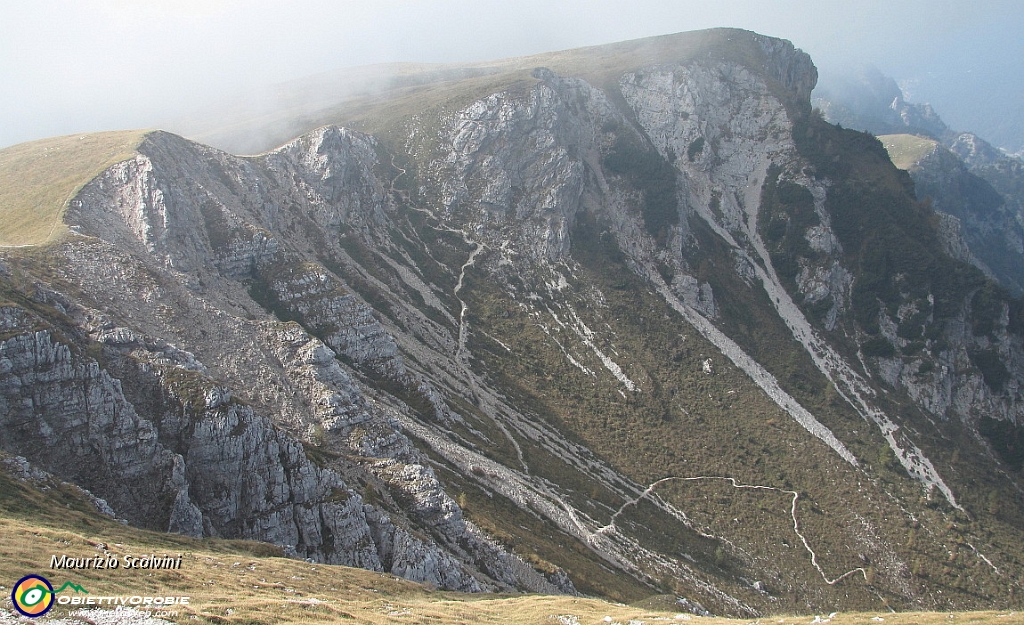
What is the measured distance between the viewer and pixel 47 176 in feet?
281

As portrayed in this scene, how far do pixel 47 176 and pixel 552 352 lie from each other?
97499 millimetres

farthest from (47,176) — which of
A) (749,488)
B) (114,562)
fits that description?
(749,488)

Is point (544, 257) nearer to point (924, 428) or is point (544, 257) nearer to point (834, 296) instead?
point (834, 296)

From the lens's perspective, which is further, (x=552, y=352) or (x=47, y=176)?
(x=552, y=352)

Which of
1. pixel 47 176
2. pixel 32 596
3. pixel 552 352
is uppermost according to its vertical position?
pixel 47 176

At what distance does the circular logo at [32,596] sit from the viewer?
1941cm

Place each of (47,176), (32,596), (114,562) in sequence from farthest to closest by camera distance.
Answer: (47,176)
(114,562)
(32,596)

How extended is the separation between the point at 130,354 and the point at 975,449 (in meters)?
163

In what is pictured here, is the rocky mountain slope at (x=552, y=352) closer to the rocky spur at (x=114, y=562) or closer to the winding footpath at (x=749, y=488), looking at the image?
the winding footpath at (x=749, y=488)

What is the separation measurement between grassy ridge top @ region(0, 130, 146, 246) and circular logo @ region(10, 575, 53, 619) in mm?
58454

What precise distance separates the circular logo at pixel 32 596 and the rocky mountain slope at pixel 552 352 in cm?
2333

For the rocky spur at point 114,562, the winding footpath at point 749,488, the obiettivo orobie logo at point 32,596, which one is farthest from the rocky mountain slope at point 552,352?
the obiettivo orobie logo at point 32,596

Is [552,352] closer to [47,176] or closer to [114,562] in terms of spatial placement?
[47,176]

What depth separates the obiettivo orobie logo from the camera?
19422 millimetres
